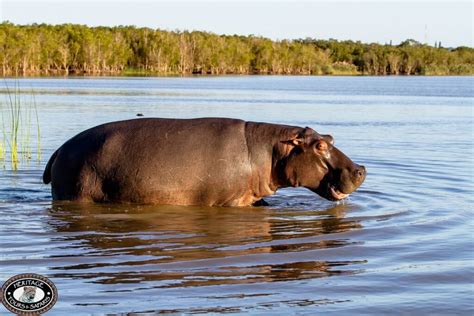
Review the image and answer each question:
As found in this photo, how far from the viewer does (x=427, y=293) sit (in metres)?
6.16

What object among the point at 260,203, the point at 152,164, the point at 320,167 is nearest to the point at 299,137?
the point at 320,167

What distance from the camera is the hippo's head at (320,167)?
946 cm

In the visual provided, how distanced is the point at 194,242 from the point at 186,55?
3857 inches

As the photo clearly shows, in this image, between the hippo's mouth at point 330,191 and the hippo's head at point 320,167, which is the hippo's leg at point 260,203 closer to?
the hippo's head at point 320,167

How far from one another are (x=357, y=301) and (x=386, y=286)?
0.48m

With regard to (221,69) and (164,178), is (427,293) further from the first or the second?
(221,69)

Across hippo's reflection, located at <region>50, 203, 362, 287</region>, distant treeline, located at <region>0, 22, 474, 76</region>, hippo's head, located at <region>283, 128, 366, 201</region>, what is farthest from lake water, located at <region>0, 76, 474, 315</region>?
distant treeline, located at <region>0, 22, 474, 76</region>

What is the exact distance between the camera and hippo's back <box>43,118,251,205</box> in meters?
9.09

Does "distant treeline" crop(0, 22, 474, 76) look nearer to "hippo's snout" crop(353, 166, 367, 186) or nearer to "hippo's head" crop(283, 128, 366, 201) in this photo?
"hippo's head" crop(283, 128, 366, 201)

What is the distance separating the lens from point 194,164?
→ 30.1 feet

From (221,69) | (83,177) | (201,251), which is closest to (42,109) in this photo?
(83,177)

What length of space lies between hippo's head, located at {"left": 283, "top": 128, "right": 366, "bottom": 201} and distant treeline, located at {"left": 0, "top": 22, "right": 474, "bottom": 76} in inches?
2899

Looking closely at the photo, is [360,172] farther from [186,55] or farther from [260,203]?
[186,55]

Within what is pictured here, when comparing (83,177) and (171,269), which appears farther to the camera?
(83,177)
